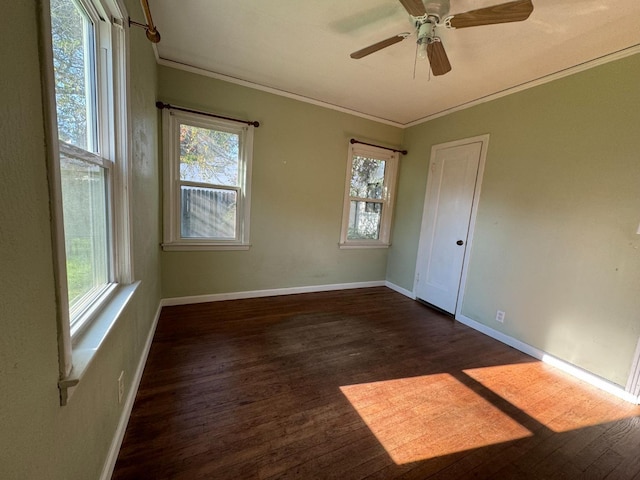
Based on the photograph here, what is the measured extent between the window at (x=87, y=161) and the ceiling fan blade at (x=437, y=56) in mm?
1828

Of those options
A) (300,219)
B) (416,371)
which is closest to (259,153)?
(300,219)

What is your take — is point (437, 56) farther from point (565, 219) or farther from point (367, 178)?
point (367, 178)

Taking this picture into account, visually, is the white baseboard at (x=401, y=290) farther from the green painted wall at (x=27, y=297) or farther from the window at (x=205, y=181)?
the green painted wall at (x=27, y=297)

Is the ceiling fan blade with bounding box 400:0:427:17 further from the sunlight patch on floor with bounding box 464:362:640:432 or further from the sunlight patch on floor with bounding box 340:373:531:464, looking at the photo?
the sunlight patch on floor with bounding box 464:362:640:432

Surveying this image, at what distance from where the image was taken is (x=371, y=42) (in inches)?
85.7

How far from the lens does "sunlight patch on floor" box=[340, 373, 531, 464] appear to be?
1.51 meters

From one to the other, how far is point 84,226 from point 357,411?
5.93 feet

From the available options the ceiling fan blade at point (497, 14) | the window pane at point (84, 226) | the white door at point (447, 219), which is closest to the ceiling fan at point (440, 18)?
the ceiling fan blade at point (497, 14)

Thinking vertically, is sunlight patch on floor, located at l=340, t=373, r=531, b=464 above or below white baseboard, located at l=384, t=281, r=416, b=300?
below

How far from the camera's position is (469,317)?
314cm

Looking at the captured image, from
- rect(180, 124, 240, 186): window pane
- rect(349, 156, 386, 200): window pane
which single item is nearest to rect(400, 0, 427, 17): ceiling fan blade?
rect(180, 124, 240, 186): window pane

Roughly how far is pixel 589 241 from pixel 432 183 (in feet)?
5.82

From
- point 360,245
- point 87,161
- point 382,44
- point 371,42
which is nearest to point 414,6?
point 382,44

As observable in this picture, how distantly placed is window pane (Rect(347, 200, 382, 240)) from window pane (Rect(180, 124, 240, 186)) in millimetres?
1792
